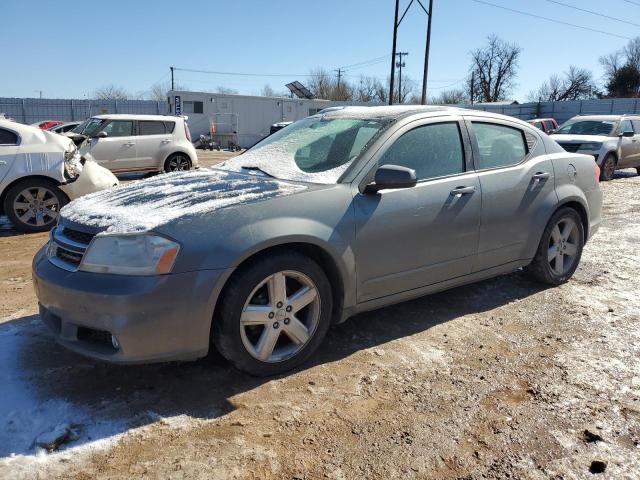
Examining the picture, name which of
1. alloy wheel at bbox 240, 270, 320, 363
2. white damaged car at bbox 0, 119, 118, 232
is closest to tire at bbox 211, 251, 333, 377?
alloy wheel at bbox 240, 270, 320, 363

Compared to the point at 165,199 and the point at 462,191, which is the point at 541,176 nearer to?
the point at 462,191

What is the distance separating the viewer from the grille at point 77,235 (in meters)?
3.06

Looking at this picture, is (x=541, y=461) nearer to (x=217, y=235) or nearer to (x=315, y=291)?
(x=315, y=291)

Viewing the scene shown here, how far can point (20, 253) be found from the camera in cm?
625

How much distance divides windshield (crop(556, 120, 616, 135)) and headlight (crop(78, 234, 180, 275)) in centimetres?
1475

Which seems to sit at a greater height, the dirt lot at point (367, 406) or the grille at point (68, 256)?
the grille at point (68, 256)

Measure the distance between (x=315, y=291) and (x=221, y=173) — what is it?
1.32m

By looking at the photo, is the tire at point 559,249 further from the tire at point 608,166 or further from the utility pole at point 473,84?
the utility pole at point 473,84

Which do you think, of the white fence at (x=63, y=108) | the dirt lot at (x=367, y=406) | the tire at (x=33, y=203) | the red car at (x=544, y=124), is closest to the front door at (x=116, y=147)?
the tire at (x=33, y=203)

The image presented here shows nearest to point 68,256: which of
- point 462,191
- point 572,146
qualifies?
point 462,191

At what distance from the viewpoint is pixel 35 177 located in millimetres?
7441

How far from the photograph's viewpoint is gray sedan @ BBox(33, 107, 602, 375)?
9.30 ft

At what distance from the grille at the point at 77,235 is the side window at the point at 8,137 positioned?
515cm

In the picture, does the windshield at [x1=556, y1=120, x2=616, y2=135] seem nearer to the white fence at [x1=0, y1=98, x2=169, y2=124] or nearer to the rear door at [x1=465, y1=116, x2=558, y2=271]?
the rear door at [x1=465, y1=116, x2=558, y2=271]
